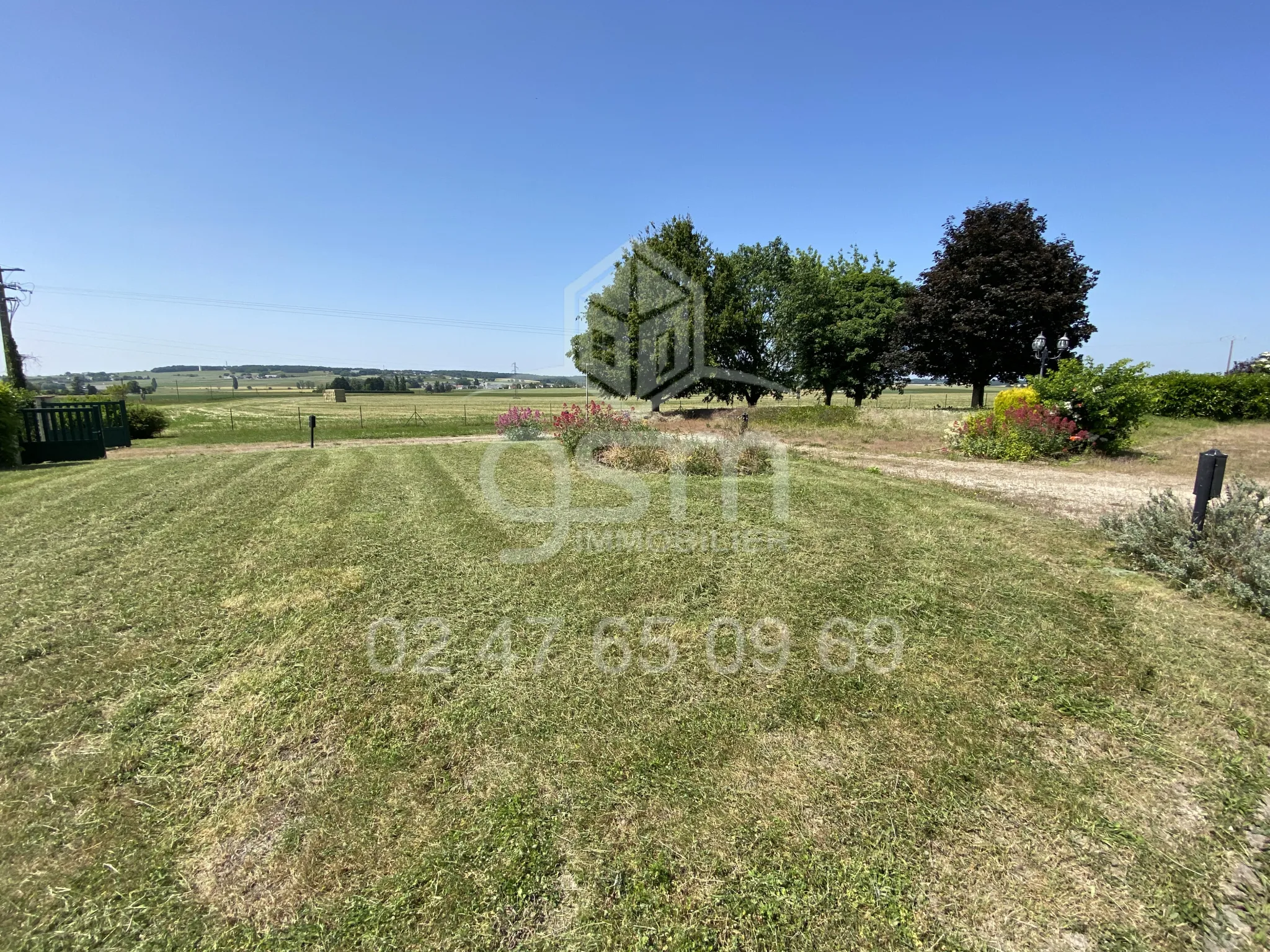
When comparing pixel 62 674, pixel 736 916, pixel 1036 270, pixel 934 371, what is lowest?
pixel 736 916

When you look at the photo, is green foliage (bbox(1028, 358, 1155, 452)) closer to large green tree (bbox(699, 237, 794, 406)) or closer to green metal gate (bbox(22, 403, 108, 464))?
large green tree (bbox(699, 237, 794, 406))

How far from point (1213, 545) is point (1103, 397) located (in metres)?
9.26

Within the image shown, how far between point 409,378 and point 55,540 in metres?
74.7

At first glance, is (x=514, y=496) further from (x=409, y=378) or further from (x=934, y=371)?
(x=409, y=378)

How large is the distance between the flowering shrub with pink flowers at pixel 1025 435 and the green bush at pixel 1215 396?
38.2ft

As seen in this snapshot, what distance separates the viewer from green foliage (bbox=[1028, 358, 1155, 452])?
36.3 feet

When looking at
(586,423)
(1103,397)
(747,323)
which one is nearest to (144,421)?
(586,423)

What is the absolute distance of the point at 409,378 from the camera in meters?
73.9

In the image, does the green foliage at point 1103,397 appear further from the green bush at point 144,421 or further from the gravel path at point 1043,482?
the green bush at point 144,421

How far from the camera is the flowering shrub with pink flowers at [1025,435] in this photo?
11.2 m

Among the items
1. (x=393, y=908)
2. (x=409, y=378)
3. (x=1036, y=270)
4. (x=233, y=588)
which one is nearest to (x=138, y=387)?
(x=409, y=378)

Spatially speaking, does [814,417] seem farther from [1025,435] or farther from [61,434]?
[61,434]

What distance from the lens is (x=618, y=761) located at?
2.44 metres

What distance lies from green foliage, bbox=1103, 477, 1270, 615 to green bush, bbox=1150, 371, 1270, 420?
19703 millimetres
